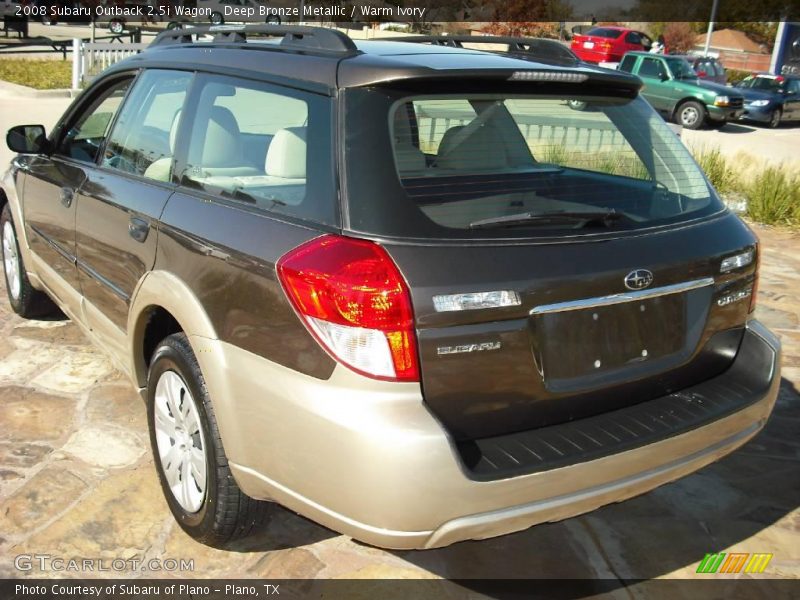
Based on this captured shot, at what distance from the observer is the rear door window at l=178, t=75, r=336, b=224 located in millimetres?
2641

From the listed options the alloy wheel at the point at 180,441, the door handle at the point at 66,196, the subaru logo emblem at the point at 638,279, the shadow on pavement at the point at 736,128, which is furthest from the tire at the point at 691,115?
the alloy wheel at the point at 180,441

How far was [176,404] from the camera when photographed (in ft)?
10.4

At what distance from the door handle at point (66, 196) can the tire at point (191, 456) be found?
1.27m

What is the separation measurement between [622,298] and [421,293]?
71cm

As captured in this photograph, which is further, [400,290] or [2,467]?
[2,467]

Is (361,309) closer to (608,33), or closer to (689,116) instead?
(689,116)

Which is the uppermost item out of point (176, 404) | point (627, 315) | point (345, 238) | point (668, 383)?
point (345, 238)

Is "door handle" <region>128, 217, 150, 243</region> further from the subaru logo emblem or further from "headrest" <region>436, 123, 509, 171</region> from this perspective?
the subaru logo emblem

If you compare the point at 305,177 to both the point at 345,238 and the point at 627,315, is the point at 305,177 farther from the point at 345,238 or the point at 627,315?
the point at 627,315

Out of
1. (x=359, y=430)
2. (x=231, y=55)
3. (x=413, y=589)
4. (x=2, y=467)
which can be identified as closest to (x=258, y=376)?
(x=359, y=430)

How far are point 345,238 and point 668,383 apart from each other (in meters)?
1.28

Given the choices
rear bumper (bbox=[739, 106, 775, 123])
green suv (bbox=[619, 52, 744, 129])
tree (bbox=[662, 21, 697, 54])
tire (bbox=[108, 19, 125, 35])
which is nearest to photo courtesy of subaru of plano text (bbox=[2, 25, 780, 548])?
green suv (bbox=[619, 52, 744, 129])

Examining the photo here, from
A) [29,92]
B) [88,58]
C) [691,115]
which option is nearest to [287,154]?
[29,92]

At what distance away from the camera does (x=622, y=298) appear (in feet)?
8.72
